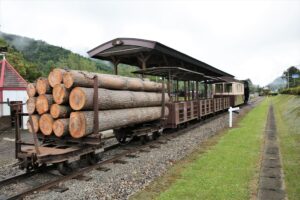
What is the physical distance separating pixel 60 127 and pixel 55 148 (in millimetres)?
536

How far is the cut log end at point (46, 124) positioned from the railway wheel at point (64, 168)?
985 mm

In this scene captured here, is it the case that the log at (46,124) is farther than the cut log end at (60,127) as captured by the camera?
Yes

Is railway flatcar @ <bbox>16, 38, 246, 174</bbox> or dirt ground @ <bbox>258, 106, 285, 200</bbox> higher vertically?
railway flatcar @ <bbox>16, 38, 246, 174</bbox>

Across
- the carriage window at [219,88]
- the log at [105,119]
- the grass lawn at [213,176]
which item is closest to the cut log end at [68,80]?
the log at [105,119]

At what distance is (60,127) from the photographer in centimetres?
668

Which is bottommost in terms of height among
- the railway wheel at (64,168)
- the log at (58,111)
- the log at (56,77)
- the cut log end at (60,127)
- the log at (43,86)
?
the railway wheel at (64,168)

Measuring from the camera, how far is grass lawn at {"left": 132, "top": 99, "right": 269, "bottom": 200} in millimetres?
5045

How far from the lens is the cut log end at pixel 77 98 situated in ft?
21.4

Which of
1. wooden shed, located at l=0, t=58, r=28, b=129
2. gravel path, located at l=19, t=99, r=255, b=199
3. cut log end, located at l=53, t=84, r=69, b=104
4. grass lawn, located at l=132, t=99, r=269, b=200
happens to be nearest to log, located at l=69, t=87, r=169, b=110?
cut log end, located at l=53, t=84, r=69, b=104

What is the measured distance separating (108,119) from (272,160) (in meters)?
4.51

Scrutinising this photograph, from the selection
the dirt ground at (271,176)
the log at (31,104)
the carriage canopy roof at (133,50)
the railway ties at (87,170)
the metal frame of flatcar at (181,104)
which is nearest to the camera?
the dirt ground at (271,176)

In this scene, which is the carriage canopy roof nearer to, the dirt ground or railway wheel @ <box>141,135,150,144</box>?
railway wheel @ <box>141,135,150,144</box>

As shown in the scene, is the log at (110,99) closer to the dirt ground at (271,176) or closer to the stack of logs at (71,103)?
the stack of logs at (71,103)

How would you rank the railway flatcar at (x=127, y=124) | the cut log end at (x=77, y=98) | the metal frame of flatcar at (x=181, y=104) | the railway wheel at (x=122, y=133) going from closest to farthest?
the railway flatcar at (x=127, y=124), the cut log end at (x=77, y=98), the railway wheel at (x=122, y=133), the metal frame of flatcar at (x=181, y=104)
